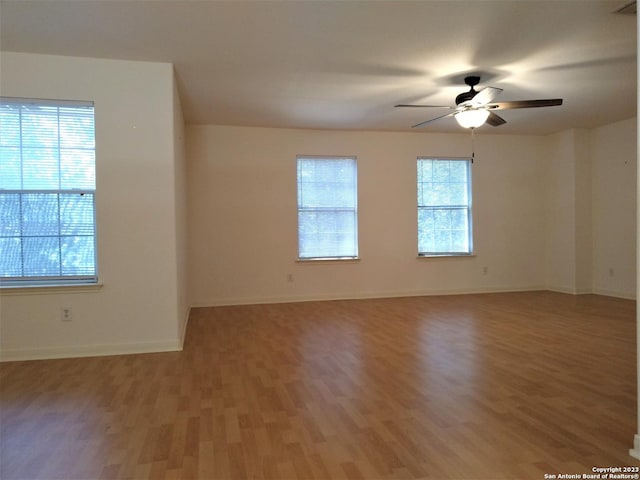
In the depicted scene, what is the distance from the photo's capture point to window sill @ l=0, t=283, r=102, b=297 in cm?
362

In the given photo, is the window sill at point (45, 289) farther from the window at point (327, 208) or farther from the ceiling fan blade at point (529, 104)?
the ceiling fan blade at point (529, 104)

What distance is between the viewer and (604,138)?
662 centimetres

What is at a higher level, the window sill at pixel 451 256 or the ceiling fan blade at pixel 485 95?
the ceiling fan blade at pixel 485 95

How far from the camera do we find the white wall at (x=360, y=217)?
245 inches

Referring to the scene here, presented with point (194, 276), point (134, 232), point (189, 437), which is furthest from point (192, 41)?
point (194, 276)

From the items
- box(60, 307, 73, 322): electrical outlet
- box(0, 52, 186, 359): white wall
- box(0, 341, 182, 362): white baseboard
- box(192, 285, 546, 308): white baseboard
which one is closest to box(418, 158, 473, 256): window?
box(192, 285, 546, 308): white baseboard

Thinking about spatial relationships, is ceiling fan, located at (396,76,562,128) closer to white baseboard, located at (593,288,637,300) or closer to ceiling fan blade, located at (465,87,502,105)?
ceiling fan blade, located at (465,87,502,105)

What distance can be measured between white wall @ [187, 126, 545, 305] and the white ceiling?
128 centimetres

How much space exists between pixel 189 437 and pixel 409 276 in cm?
519

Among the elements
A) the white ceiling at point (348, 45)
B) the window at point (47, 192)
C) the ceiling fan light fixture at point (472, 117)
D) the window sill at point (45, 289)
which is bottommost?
the window sill at point (45, 289)

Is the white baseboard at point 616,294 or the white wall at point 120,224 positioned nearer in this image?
the white wall at point 120,224

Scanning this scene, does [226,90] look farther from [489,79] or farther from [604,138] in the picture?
[604,138]

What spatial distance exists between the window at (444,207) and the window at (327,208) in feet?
3.89

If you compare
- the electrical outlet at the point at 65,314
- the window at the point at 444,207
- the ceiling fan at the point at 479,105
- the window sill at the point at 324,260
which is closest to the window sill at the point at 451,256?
the window at the point at 444,207
